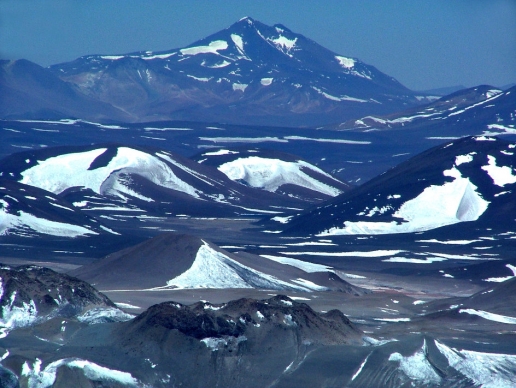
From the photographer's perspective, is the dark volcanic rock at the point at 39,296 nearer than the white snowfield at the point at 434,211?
Yes

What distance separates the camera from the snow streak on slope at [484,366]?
2912cm

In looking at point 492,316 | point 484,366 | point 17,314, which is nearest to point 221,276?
point 492,316

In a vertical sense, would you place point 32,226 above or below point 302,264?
above

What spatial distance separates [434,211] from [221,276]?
4533cm

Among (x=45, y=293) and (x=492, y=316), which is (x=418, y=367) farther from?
(x=492, y=316)

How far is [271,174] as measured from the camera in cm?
13700

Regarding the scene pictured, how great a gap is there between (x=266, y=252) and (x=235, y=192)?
54338 mm

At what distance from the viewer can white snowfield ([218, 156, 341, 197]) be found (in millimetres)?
135500

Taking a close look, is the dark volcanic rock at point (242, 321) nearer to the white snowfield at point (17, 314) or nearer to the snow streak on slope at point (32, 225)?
the white snowfield at point (17, 314)

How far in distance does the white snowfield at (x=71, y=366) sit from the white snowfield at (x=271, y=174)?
106m

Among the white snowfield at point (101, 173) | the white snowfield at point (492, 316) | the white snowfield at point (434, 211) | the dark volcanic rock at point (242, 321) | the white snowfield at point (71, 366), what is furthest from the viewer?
the white snowfield at point (101, 173)

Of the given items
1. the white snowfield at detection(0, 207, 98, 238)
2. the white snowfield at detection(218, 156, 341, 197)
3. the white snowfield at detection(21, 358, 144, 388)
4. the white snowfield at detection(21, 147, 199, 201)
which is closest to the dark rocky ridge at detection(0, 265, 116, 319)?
the white snowfield at detection(21, 358, 144, 388)

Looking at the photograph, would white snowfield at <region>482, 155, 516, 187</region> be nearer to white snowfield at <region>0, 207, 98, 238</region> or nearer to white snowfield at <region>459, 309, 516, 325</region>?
white snowfield at <region>0, 207, 98, 238</region>

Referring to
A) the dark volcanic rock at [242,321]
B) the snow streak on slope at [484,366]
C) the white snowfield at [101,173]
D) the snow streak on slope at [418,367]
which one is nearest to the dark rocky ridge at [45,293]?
the dark volcanic rock at [242,321]
